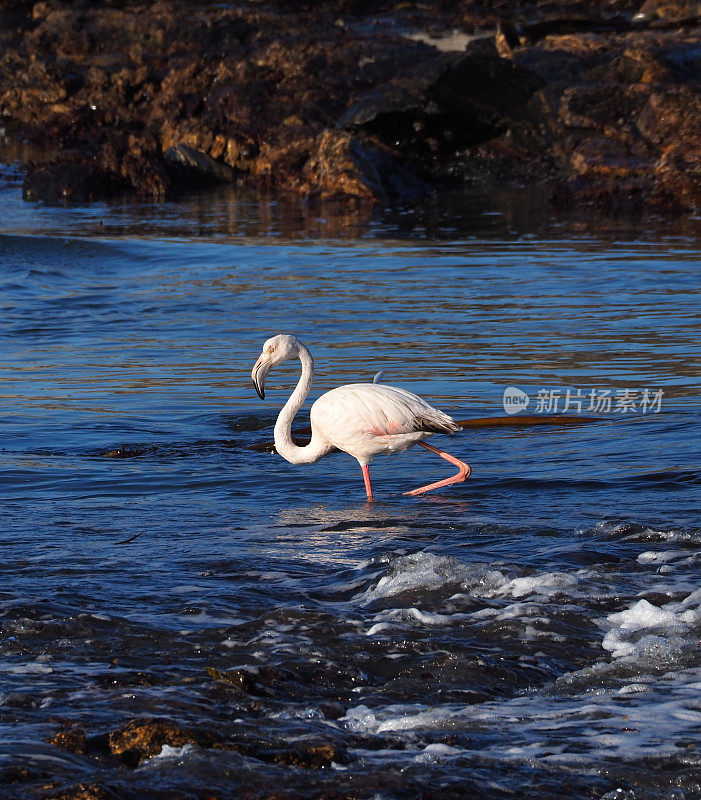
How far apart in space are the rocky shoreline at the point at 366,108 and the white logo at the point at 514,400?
13481mm

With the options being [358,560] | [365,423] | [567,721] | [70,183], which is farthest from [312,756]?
[70,183]

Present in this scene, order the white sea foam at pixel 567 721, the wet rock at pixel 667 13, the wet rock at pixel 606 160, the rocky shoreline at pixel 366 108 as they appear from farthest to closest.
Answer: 1. the wet rock at pixel 667 13
2. the rocky shoreline at pixel 366 108
3. the wet rock at pixel 606 160
4. the white sea foam at pixel 567 721

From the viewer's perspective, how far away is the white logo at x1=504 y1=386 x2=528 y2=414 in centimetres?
992

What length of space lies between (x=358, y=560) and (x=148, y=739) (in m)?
2.45

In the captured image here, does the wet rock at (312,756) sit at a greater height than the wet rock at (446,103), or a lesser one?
lesser

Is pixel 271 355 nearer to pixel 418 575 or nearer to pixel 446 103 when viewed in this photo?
pixel 418 575

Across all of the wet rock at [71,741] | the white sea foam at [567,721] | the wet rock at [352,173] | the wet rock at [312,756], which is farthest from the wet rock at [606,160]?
the wet rock at [71,741]

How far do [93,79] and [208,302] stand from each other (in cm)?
2516

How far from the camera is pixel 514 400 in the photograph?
1012 centimetres

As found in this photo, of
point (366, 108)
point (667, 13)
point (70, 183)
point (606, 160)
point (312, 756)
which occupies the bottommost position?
point (312, 756)

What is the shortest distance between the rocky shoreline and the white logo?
1348 cm

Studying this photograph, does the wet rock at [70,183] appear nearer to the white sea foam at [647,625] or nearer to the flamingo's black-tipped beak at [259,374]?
the flamingo's black-tipped beak at [259,374]

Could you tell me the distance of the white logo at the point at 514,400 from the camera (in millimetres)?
9916

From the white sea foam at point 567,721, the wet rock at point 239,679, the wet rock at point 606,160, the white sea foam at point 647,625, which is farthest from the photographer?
the wet rock at point 606,160
